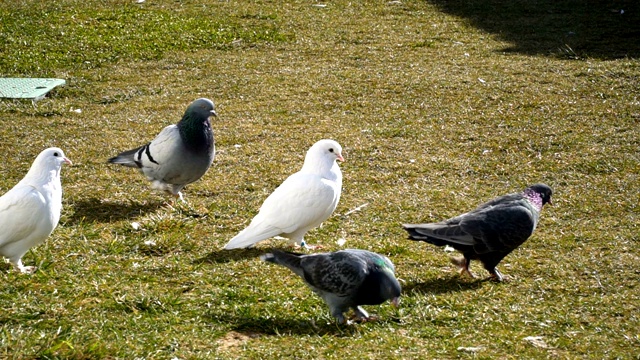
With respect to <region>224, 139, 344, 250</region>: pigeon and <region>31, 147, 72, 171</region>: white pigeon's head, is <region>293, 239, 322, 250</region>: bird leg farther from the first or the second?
<region>31, 147, 72, 171</region>: white pigeon's head

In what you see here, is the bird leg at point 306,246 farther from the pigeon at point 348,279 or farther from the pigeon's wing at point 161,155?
the pigeon's wing at point 161,155

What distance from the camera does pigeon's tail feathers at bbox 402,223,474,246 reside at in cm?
517

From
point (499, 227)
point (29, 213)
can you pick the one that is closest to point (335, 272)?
point (499, 227)

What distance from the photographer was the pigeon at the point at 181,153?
253 inches

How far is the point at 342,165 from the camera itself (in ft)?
24.6

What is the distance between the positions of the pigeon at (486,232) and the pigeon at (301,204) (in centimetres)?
64

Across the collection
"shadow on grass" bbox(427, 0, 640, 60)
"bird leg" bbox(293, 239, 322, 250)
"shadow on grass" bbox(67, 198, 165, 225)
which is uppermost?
"shadow on grass" bbox(427, 0, 640, 60)

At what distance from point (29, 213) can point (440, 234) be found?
7.83 feet

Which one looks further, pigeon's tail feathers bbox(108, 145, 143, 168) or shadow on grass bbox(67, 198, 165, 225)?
pigeon's tail feathers bbox(108, 145, 143, 168)

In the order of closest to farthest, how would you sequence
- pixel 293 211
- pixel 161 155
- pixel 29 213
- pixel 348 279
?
pixel 348 279 < pixel 29 213 < pixel 293 211 < pixel 161 155

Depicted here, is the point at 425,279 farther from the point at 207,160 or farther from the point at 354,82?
the point at 354,82

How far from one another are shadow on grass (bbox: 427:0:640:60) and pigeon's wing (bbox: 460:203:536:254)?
6052 mm

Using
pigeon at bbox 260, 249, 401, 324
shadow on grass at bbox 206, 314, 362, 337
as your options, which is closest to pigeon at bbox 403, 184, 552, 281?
pigeon at bbox 260, 249, 401, 324

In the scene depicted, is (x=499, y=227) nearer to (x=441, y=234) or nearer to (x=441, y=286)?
(x=441, y=234)
